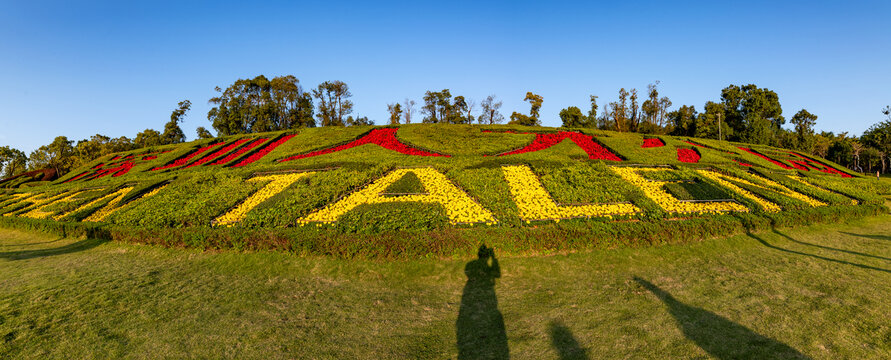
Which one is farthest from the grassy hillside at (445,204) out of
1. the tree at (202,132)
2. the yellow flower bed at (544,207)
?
the tree at (202,132)

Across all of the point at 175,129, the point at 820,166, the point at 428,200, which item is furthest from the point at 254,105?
the point at 820,166

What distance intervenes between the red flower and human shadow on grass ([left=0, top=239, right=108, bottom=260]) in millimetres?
23061

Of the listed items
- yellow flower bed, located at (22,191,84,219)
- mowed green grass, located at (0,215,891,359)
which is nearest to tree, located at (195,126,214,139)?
yellow flower bed, located at (22,191,84,219)

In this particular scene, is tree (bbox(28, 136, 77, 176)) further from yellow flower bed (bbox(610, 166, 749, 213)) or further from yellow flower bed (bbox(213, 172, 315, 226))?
yellow flower bed (bbox(610, 166, 749, 213))

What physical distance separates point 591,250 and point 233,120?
142ft

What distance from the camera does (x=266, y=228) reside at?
8.12 metres

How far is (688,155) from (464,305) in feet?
59.7

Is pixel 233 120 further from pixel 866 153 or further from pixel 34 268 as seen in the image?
pixel 866 153

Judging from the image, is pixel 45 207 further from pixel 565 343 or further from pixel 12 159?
pixel 12 159

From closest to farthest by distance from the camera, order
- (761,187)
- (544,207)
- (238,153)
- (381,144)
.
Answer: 1. (544,207)
2. (761,187)
3. (381,144)
4. (238,153)

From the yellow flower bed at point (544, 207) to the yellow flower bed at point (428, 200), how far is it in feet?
3.79

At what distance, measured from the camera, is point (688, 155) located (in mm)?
17953

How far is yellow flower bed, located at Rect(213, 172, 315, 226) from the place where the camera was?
30.6 ft

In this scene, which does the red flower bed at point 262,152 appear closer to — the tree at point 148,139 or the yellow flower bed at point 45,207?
the yellow flower bed at point 45,207
